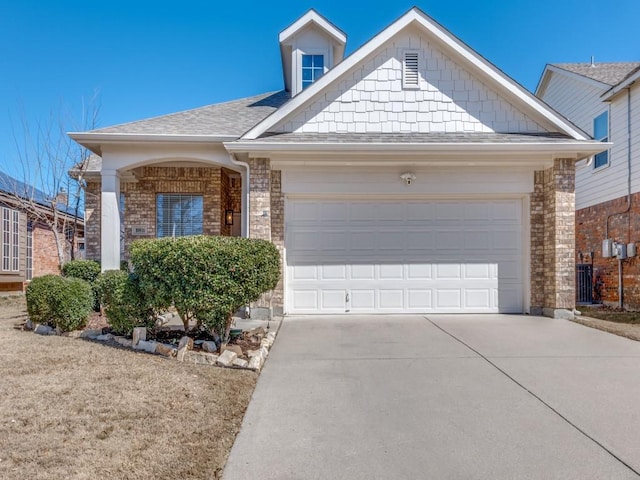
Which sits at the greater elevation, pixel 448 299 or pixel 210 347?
pixel 448 299

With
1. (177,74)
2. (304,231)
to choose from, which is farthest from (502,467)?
(177,74)

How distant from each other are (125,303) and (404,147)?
5564mm

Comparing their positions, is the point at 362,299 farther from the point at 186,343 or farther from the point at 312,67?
the point at 312,67

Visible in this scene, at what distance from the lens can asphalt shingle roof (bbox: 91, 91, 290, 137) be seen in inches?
353

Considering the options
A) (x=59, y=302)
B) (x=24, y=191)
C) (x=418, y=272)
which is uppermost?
(x=24, y=191)

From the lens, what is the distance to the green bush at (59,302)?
251 inches

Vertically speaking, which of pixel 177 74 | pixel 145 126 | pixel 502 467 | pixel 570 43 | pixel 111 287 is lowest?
pixel 502 467

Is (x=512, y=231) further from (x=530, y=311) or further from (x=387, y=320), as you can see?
(x=387, y=320)

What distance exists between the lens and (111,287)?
5832mm

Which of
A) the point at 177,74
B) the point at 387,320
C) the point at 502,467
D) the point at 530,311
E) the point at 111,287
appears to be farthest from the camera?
the point at 177,74

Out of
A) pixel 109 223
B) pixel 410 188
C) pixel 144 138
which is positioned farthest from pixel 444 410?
pixel 109 223

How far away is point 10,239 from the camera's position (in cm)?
1345

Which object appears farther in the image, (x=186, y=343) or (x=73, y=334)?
(x=73, y=334)

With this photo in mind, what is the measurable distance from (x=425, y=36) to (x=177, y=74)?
8820mm
